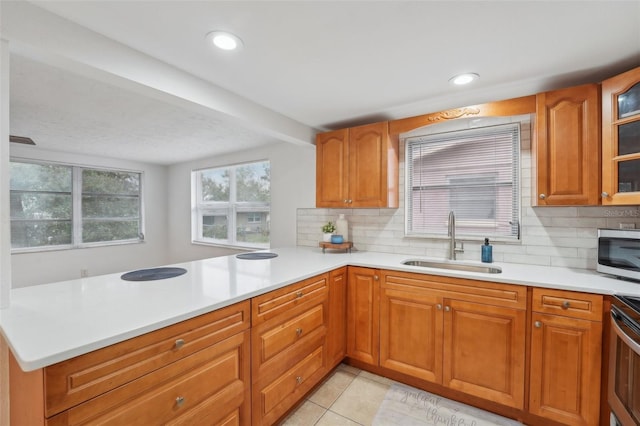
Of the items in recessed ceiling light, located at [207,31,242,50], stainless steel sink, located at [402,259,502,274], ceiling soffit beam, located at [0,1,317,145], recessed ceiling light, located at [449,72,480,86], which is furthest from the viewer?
stainless steel sink, located at [402,259,502,274]

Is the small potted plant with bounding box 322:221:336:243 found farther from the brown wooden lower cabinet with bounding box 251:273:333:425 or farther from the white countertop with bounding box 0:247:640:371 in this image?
the brown wooden lower cabinet with bounding box 251:273:333:425

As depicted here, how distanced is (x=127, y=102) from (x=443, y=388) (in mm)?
3429

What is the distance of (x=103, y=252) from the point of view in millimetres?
4746

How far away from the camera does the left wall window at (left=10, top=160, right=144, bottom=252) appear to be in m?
3.98

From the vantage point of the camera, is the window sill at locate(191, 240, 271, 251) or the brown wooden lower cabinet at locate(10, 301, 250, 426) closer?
the brown wooden lower cabinet at locate(10, 301, 250, 426)

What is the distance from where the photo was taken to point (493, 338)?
6.03ft

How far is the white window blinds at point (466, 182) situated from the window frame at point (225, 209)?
2.02 metres

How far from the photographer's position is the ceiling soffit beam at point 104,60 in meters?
1.22

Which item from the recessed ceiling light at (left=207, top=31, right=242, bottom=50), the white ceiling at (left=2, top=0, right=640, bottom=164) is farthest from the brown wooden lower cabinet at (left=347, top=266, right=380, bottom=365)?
the recessed ceiling light at (left=207, top=31, right=242, bottom=50)

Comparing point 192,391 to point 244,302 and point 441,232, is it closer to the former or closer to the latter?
point 244,302

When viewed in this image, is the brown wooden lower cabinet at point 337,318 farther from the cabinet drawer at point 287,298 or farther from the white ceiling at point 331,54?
the white ceiling at point 331,54

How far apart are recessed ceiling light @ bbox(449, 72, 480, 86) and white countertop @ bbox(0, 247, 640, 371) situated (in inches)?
53.0

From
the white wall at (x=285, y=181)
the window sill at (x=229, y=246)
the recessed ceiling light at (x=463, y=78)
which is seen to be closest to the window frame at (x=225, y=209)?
the window sill at (x=229, y=246)

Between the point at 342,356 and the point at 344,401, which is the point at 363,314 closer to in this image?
the point at 342,356
